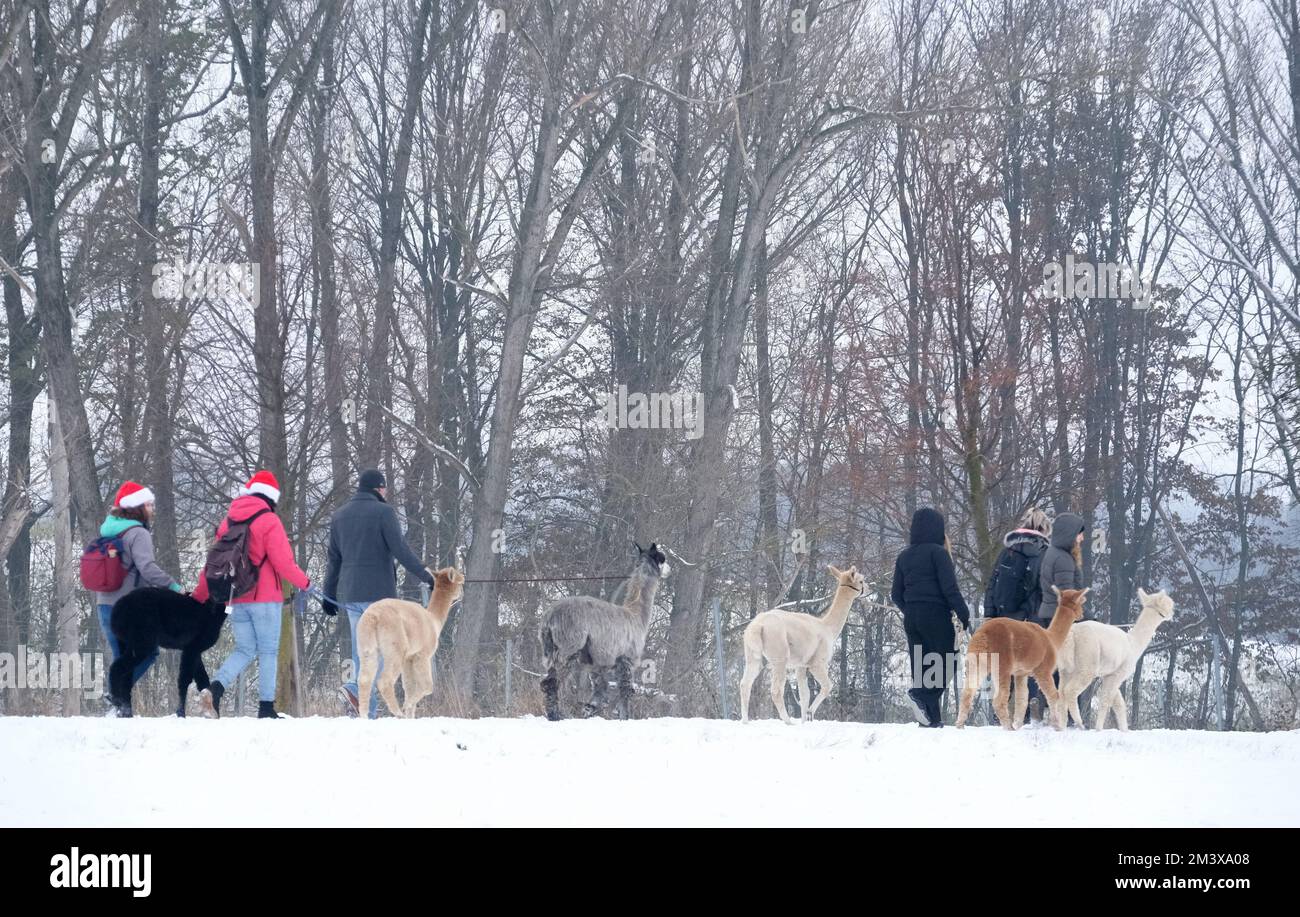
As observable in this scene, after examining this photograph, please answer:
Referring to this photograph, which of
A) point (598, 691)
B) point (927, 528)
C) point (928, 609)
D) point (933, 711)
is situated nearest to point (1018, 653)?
point (928, 609)

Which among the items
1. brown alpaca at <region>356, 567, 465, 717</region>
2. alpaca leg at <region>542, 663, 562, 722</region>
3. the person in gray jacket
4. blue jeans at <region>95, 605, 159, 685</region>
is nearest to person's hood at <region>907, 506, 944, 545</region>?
alpaca leg at <region>542, 663, 562, 722</region>

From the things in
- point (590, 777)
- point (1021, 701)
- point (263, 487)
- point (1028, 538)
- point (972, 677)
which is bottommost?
point (590, 777)

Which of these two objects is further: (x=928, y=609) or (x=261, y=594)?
(x=928, y=609)

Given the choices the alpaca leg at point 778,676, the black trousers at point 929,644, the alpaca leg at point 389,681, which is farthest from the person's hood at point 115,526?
the black trousers at point 929,644

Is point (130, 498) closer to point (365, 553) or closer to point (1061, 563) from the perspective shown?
point (365, 553)

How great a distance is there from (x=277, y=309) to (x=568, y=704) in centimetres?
569

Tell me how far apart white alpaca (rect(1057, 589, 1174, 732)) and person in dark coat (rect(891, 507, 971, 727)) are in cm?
86

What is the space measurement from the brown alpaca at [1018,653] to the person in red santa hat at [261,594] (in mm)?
5013

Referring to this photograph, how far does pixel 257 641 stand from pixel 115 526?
137cm

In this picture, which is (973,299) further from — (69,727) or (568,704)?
(69,727)

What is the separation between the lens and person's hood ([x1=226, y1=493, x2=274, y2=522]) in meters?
10.8

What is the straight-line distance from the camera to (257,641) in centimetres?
1091

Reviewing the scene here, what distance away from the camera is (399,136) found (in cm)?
2952

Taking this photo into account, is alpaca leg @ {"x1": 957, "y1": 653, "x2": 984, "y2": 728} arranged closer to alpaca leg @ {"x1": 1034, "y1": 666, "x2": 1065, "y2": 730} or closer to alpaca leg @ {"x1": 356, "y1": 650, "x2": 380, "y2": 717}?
alpaca leg @ {"x1": 1034, "y1": 666, "x2": 1065, "y2": 730}
